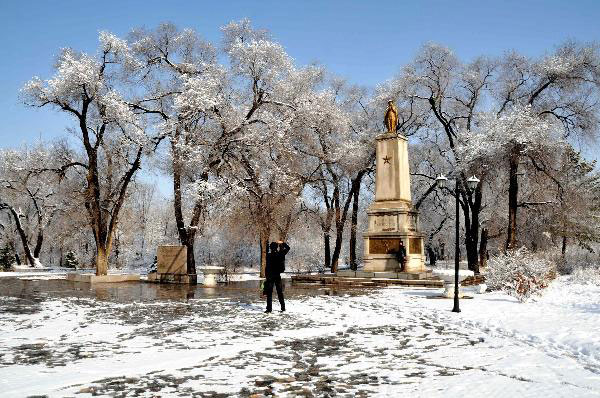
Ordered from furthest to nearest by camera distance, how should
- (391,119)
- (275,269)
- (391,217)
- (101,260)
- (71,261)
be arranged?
1. (71,261)
2. (101,260)
3. (391,119)
4. (391,217)
5. (275,269)

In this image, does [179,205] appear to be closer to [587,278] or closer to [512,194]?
[512,194]

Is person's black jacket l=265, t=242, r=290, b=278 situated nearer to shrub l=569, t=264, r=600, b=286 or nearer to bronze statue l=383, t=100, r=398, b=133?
shrub l=569, t=264, r=600, b=286

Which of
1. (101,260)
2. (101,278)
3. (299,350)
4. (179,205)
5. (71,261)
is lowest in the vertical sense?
(299,350)

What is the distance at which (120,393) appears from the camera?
587cm

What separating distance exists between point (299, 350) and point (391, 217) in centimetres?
1747

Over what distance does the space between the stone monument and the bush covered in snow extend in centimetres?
485

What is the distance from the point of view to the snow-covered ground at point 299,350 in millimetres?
6234

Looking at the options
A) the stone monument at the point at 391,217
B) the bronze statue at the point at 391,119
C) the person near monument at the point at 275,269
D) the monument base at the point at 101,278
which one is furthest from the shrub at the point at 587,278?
the monument base at the point at 101,278

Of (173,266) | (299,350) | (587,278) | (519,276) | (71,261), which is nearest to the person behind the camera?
(299,350)

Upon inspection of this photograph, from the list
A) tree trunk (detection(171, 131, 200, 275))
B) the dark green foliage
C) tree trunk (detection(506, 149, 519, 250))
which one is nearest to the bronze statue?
tree trunk (detection(506, 149, 519, 250))

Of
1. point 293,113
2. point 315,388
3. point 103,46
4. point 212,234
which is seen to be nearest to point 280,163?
point 293,113

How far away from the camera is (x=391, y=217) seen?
995 inches

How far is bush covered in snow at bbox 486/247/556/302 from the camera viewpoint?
16031 mm

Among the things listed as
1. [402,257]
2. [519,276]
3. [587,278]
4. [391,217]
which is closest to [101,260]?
[391,217]
